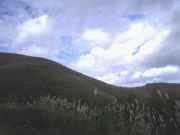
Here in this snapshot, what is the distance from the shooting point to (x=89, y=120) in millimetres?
8258

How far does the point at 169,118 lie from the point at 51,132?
10.6 ft

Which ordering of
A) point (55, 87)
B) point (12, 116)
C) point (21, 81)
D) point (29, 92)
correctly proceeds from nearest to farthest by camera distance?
point (12, 116)
point (29, 92)
point (55, 87)
point (21, 81)

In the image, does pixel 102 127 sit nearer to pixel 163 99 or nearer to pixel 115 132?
pixel 115 132

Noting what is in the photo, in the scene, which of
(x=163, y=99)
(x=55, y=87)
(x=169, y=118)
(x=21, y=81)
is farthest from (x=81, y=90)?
(x=169, y=118)

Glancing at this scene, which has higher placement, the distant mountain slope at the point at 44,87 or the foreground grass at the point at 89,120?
the distant mountain slope at the point at 44,87

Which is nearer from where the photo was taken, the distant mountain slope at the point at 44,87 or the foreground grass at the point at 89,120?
the foreground grass at the point at 89,120

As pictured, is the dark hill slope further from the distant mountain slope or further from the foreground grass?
the foreground grass

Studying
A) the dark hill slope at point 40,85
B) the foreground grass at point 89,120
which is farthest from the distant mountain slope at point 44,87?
the foreground grass at point 89,120

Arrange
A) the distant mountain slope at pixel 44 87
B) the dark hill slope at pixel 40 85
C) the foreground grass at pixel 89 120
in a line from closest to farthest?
the foreground grass at pixel 89 120, the distant mountain slope at pixel 44 87, the dark hill slope at pixel 40 85

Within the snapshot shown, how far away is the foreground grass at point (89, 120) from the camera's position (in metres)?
7.82

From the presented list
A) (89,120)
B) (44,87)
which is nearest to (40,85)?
(44,87)

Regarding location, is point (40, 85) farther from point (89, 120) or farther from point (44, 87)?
point (89, 120)

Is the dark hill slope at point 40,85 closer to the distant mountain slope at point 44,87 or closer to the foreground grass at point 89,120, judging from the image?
the distant mountain slope at point 44,87

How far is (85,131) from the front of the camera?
7.76m
